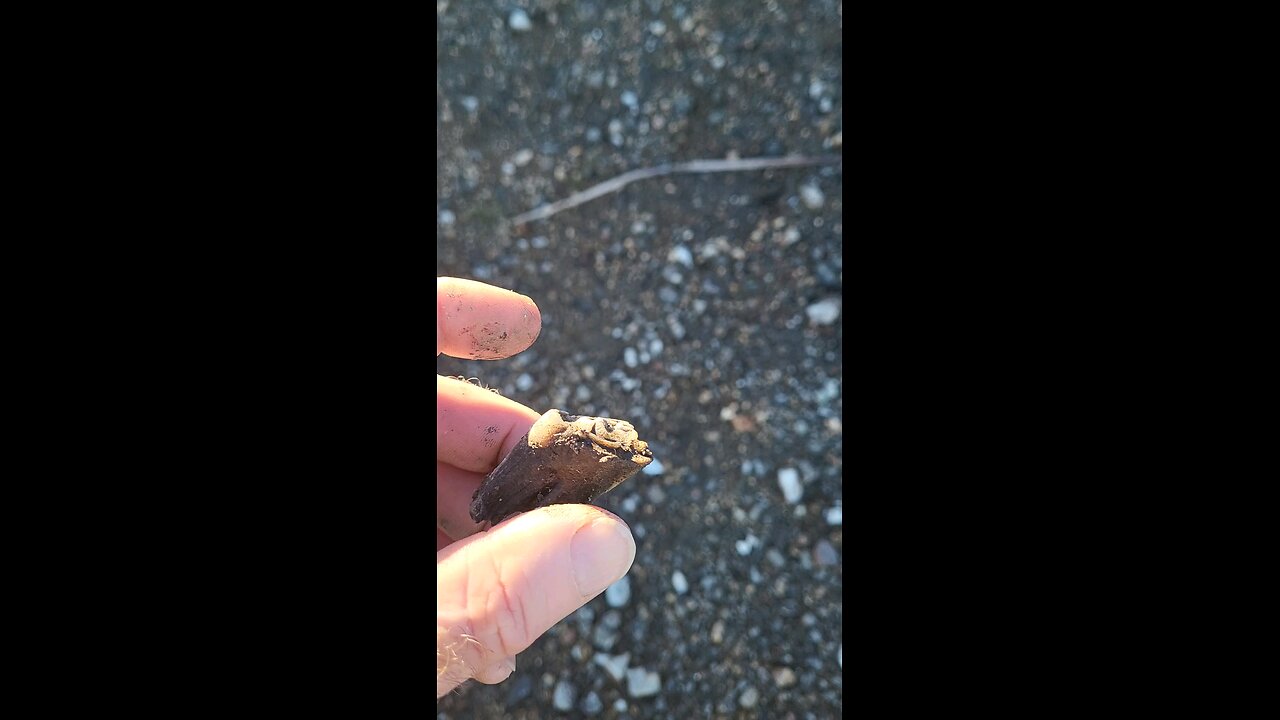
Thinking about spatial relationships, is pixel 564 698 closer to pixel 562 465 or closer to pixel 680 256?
pixel 562 465

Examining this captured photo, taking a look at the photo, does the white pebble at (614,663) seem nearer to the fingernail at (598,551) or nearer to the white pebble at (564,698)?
the white pebble at (564,698)

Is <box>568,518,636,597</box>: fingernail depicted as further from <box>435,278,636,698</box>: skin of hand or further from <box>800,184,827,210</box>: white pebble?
<box>800,184,827,210</box>: white pebble

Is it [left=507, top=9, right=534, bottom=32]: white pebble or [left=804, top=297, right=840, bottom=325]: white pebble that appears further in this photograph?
[left=507, top=9, right=534, bottom=32]: white pebble

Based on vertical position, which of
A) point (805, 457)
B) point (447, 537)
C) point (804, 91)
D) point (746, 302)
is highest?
point (804, 91)

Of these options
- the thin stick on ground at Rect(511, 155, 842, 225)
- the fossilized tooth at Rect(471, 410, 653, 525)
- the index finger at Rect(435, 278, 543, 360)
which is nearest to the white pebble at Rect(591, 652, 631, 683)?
the fossilized tooth at Rect(471, 410, 653, 525)

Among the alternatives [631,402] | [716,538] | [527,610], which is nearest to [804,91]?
[631,402]
